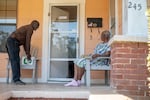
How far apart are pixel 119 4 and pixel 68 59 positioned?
90.6 inches

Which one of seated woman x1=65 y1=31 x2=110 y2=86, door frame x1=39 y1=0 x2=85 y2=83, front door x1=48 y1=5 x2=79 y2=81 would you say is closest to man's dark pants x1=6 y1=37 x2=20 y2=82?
seated woman x1=65 y1=31 x2=110 y2=86

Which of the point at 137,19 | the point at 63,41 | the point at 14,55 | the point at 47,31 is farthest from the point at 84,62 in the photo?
the point at 47,31

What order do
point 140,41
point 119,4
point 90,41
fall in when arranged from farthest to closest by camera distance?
point 90,41, point 119,4, point 140,41

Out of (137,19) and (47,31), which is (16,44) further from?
(137,19)

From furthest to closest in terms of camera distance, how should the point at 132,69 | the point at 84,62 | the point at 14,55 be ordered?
the point at 14,55 → the point at 84,62 → the point at 132,69

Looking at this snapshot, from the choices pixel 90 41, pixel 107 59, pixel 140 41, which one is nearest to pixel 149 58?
pixel 140 41

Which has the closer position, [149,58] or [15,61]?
[149,58]

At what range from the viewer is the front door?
7965mm

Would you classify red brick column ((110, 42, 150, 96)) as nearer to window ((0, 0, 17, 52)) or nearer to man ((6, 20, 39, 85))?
man ((6, 20, 39, 85))

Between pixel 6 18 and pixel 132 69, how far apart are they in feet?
14.8

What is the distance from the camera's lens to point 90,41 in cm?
789

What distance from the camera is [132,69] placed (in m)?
4.50

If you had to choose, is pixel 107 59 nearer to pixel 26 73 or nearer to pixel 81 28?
pixel 81 28

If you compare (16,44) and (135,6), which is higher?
(135,6)
